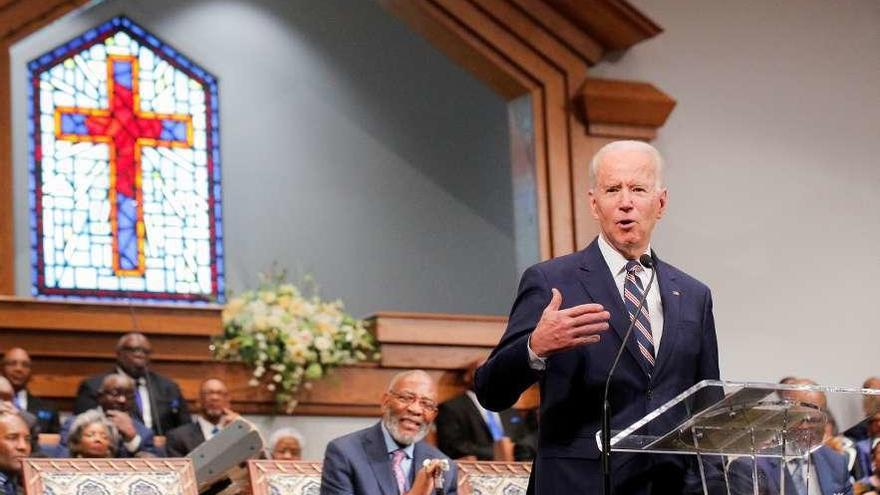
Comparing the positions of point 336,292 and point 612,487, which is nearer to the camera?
point 612,487

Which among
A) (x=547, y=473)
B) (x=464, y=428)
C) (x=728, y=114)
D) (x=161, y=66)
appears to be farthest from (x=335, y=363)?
(x=547, y=473)

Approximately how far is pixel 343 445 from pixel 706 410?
275 centimetres

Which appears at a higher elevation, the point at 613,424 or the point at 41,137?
the point at 41,137

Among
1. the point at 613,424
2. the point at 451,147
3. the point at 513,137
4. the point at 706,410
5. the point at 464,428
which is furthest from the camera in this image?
the point at 451,147

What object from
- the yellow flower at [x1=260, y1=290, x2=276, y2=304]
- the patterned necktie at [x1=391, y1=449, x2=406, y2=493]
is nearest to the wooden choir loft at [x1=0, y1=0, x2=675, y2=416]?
the yellow flower at [x1=260, y1=290, x2=276, y2=304]

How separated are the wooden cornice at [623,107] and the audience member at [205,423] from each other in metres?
2.54

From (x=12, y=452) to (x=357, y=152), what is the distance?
7.67 m

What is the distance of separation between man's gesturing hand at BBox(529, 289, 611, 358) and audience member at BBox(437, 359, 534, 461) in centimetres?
542

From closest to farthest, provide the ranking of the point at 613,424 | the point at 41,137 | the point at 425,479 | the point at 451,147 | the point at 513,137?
1. the point at 613,424
2. the point at 425,479
3. the point at 513,137
4. the point at 41,137
5. the point at 451,147

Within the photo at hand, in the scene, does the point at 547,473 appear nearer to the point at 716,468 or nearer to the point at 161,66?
the point at 716,468

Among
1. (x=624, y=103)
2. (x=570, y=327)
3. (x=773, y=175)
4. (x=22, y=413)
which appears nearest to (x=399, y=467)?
(x=22, y=413)

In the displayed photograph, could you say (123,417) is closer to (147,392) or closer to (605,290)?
(147,392)

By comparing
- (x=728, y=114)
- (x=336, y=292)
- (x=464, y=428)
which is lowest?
(x=464, y=428)

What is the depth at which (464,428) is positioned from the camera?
341 inches
